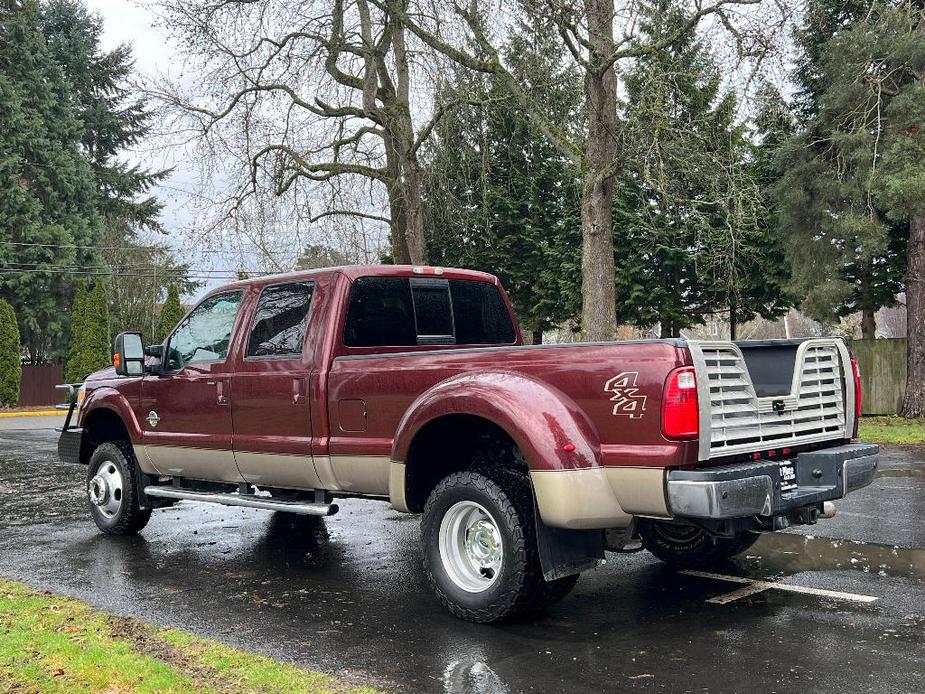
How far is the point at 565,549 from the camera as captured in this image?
514 centimetres

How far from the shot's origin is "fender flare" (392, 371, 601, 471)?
4.95 m

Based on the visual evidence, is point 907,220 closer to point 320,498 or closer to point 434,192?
point 434,192

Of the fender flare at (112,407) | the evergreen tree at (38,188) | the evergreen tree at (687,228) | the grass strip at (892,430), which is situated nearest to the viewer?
the fender flare at (112,407)

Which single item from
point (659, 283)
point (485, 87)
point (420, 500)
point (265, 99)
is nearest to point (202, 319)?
point (420, 500)

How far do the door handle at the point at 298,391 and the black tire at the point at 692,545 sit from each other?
2.51 metres

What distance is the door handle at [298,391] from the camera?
6562 millimetres

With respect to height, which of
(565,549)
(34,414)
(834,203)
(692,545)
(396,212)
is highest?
(396,212)

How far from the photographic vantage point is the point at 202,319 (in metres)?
7.84

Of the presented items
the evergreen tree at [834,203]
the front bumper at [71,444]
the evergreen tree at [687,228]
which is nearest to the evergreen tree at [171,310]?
the evergreen tree at [687,228]

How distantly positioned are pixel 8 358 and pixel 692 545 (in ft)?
104

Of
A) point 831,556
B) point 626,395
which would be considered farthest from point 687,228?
point 626,395

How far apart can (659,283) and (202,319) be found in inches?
796

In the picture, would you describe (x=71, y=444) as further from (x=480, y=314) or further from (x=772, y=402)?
(x=772, y=402)

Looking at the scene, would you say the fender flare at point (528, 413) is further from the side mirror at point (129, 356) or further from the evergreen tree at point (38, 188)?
the evergreen tree at point (38, 188)
